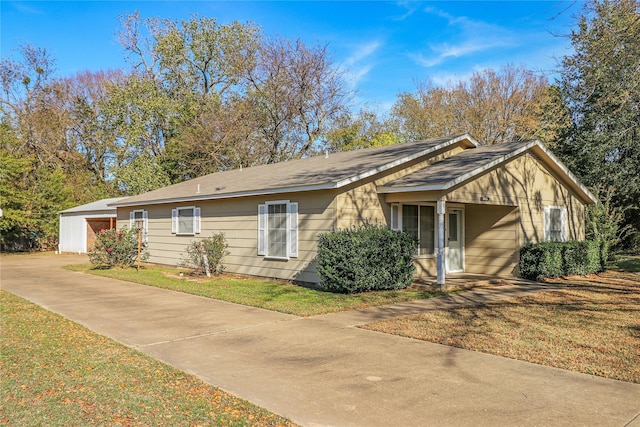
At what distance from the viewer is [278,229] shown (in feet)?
42.4

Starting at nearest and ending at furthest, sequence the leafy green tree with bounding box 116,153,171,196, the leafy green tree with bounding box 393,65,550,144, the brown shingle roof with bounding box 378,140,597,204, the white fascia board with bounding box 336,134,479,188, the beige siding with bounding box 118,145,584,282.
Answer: the white fascia board with bounding box 336,134,479,188 < the brown shingle roof with bounding box 378,140,597,204 < the beige siding with bounding box 118,145,584,282 < the leafy green tree with bounding box 393,65,550,144 < the leafy green tree with bounding box 116,153,171,196

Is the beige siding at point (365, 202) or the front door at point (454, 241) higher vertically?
the beige siding at point (365, 202)

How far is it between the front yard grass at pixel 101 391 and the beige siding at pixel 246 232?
6209 mm

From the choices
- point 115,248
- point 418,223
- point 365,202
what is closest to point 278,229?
point 365,202

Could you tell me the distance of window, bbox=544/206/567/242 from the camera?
47.9 feet

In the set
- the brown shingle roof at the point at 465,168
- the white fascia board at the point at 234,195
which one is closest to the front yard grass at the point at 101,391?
the white fascia board at the point at 234,195

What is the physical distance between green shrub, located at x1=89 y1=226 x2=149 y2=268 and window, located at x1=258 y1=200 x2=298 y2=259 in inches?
241

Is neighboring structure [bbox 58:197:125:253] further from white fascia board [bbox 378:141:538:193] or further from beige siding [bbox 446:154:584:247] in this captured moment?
beige siding [bbox 446:154:584:247]

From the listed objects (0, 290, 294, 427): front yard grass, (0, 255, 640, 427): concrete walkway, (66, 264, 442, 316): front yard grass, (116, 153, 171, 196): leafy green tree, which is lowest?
(0, 255, 640, 427): concrete walkway

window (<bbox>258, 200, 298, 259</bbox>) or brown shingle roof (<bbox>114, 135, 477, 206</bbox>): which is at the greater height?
brown shingle roof (<bbox>114, 135, 477, 206</bbox>)

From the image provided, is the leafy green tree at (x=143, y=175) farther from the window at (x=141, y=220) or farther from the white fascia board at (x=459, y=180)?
the white fascia board at (x=459, y=180)

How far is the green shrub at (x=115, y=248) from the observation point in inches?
653

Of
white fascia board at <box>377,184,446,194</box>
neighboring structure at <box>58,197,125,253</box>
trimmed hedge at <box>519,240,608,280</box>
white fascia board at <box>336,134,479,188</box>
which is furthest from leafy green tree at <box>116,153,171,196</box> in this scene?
trimmed hedge at <box>519,240,608,280</box>

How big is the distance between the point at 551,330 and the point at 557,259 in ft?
22.7
